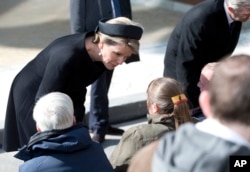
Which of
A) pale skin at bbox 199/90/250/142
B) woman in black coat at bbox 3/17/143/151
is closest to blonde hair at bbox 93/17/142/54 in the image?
woman in black coat at bbox 3/17/143/151

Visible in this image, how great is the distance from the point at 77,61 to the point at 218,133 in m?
1.73

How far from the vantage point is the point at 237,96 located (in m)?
1.69

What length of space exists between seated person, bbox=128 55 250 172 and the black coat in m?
1.64

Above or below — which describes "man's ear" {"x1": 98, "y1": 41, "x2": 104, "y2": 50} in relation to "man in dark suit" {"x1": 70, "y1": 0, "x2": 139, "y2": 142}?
above

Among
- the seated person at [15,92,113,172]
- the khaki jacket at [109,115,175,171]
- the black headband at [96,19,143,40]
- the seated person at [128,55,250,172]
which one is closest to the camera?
the seated person at [128,55,250,172]

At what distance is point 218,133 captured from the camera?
5.64 ft

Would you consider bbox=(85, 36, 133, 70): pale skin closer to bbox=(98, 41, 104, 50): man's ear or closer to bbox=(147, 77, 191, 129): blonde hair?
bbox=(98, 41, 104, 50): man's ear

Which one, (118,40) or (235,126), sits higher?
(235,126)

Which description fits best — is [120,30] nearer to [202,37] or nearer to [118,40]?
[118,40]

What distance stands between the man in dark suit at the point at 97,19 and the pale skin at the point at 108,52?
0.89 meters

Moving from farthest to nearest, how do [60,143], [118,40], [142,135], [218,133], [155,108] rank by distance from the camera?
[118,40]
[155,108]
[142,135]
[60,143]
[218,133]

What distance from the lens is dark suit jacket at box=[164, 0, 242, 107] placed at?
4.00m

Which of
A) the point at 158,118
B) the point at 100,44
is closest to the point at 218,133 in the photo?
the point at 158,118

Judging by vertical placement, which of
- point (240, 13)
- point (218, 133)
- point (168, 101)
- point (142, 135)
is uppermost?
point (218, 133)
